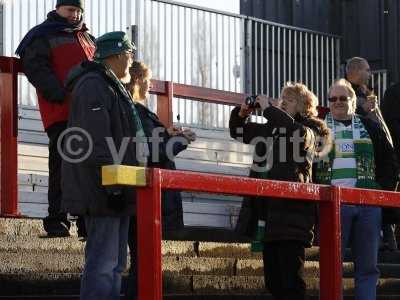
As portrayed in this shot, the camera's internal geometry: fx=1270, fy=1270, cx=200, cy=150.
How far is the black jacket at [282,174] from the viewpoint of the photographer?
7477mm

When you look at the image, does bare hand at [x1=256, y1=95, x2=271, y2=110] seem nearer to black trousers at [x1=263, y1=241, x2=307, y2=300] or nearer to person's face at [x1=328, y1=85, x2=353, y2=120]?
black trousers at [x1=263, y1=241, x2=307, y2=300]

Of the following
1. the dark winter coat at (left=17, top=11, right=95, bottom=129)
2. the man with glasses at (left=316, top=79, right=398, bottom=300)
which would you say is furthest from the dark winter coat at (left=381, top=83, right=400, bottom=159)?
the dark winter coat at (left=17, top=11, right=95, bottom=129)

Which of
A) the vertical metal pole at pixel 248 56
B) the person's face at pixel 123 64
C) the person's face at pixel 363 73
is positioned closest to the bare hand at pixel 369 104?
the person's face at pixel 363 73

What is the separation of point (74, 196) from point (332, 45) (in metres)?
10.3

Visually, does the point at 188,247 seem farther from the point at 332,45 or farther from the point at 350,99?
the point at 332,45

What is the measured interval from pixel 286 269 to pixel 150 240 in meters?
1.85

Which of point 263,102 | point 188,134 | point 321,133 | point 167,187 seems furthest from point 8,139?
point 167,187

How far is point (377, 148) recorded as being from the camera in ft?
29.0

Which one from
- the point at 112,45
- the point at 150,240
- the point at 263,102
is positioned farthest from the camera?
the point at 263,102

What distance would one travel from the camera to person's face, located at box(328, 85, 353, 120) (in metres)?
8.55

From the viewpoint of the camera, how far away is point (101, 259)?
6.73 meters

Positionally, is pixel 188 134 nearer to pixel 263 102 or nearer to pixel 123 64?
pixel 263 102

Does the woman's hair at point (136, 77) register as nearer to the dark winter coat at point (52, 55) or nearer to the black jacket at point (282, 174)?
the dark winter coat at point (52, 55)

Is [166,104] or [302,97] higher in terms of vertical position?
[166,104]
